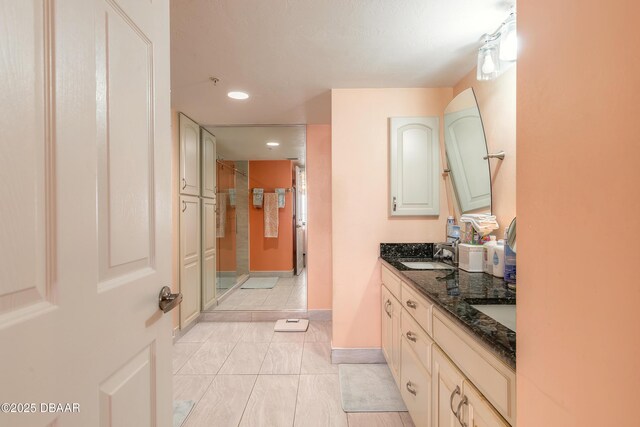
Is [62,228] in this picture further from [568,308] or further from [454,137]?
[454,137]

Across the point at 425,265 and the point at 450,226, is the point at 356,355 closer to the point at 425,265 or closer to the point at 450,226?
the point at 425,265

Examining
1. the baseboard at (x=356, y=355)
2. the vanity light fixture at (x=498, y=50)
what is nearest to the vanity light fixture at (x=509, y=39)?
the vanity light fixture at (x=498, y=50)

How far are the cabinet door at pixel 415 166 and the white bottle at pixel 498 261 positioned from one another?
844 mm

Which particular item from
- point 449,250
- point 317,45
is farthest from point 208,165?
point 449,250

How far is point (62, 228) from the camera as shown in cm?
55

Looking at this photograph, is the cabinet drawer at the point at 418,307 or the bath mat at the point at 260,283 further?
the bath mat at the point at 260,283

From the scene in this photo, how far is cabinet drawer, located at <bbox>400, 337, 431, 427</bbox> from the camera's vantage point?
1314 millimetres

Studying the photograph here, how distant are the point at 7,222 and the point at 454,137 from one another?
2.39m

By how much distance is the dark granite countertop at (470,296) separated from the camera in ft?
2.53

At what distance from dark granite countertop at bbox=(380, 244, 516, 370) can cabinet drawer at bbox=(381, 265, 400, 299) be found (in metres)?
0.06

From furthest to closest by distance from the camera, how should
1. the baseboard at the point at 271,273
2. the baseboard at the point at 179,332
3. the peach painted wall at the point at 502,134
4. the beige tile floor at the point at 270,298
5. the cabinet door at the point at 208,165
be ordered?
the baseboard at the point at 271,273, the beige tile floor at the point at 270,298, the cabinet door at the point at 208,165, the baseboard at the point at 179,332, the peach painted wall at the point at 502,134

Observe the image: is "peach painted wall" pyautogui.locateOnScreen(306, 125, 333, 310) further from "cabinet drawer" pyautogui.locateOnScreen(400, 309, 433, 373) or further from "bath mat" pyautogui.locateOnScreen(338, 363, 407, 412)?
"cabinet drawer" pyautogui.locateOnScreen(400, 309, 433, 373)
